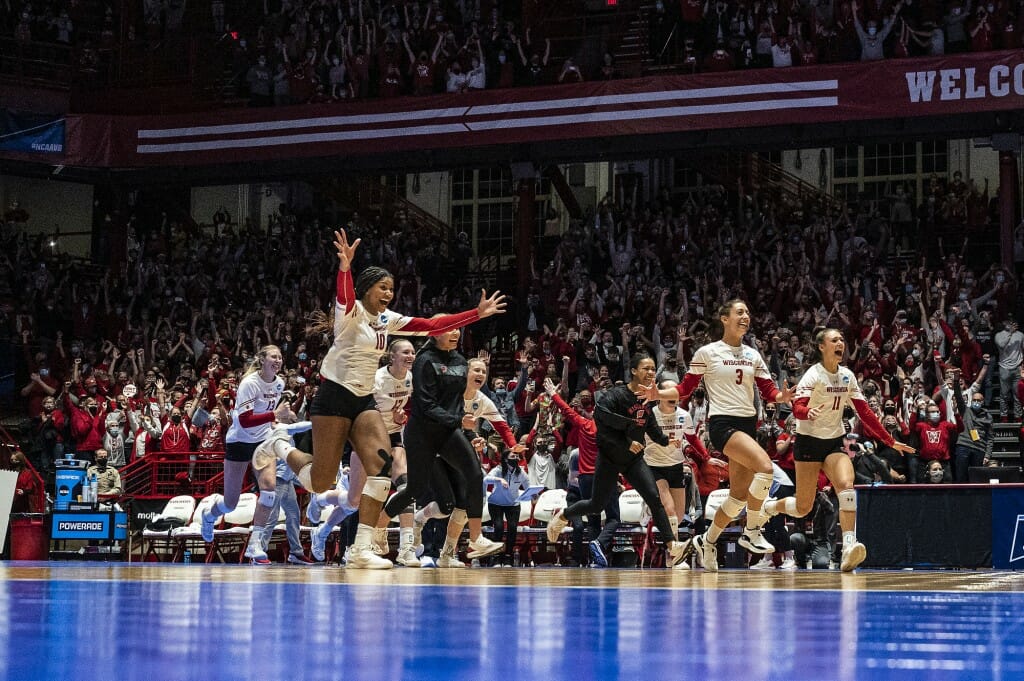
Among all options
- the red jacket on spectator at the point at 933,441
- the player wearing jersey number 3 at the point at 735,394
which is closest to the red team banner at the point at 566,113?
the red jacket on spectator at the point at 933,441

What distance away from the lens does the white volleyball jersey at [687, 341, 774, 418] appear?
1258 centimetres

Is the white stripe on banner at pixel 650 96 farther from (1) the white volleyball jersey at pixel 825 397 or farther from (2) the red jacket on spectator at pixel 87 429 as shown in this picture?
(1) the white volleyball jersey at pixel 825 397

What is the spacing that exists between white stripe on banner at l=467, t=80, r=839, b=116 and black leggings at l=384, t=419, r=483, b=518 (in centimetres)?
1703

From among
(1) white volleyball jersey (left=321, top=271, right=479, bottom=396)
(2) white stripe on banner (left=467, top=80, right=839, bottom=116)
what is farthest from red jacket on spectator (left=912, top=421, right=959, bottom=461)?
(1) white volleyball jersey (left=321, top=271, right=479, bottom=396)

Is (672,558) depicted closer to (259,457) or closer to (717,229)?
(259,457)

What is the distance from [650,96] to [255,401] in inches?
638

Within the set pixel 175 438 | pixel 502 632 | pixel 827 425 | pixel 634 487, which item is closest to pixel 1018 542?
pixel 827 425

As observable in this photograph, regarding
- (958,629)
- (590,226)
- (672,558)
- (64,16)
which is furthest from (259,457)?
(64,16)

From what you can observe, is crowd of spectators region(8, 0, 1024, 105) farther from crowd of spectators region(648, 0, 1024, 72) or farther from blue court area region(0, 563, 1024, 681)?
blue court area region(0, 563, 1024, 681)

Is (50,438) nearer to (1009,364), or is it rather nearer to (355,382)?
(355,382)

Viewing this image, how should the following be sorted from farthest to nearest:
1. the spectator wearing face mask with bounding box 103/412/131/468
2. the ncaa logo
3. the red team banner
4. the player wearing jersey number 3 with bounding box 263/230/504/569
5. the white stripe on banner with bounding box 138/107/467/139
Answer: the white stripe on banner with bounding box 138/107/467/139
the red team banner
the spectator wearing face mask with bounding box 103/412/131/468
the ncaa logo
the player wearing jersey number 3 with bounding box 263/230/504/569

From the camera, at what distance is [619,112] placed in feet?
95.1

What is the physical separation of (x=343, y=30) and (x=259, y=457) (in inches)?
772

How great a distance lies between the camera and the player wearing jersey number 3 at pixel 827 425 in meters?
12.4
